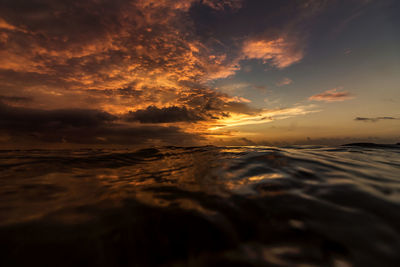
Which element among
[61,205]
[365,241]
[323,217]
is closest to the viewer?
[365,241]

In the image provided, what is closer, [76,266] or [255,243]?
[76,266]

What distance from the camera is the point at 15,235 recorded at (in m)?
2.06

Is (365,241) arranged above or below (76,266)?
A: above

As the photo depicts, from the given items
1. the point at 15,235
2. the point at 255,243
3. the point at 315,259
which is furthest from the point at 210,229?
the point at 15,235

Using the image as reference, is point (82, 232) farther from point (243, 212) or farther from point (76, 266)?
point (243, 212)

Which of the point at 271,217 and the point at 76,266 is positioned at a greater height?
the point at 271,217

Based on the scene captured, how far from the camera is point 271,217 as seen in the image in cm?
240

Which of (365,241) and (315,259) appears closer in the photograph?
(315,259)

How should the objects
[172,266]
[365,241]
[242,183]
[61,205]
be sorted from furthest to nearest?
[242,183] → [61,205] → [365,241] → [172,266]

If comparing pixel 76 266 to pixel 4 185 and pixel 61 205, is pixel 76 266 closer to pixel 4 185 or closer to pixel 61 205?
pixel 61 205

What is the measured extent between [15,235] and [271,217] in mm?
3292

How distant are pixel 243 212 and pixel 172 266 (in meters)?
1.32

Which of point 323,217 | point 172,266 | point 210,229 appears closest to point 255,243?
point 210,229

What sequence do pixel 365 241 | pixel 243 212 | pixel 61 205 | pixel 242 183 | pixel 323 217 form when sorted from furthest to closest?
pixel 242 183 → pixel 61 205 → pixel 243 212 → pixel 323 217 → pixel 365 241
